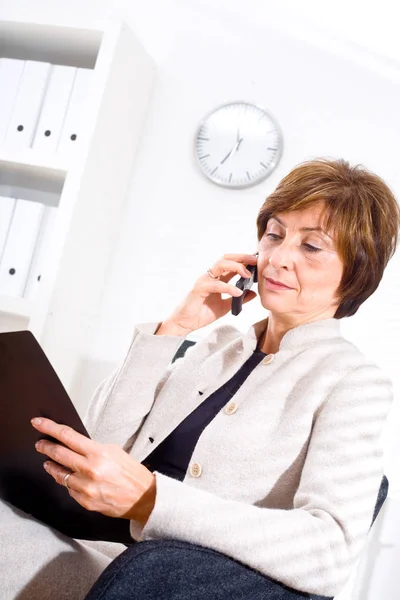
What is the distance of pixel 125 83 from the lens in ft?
8.01

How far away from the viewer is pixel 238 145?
8.39ft

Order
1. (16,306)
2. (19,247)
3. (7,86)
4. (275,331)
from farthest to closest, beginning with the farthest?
1. (7,86)
2. (19,247)
3. (16,306)
4. (275,331)

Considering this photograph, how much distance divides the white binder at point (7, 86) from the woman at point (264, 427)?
4.16ft

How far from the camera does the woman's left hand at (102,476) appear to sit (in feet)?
2.97

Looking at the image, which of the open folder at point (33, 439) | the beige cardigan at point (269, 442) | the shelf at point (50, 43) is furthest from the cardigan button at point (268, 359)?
the shelf at point (50, 43)

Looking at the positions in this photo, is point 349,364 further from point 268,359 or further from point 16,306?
point 16,306

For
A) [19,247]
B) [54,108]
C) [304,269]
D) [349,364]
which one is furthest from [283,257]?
[54,108]

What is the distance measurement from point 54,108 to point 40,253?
0.51 metres

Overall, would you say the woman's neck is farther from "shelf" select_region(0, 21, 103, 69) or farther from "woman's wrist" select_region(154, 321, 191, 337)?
"shelf" select_region(0, 21, 103, 69)

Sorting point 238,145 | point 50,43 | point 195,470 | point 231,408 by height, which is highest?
point 50,43

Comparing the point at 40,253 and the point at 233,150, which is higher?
the point at 233,150

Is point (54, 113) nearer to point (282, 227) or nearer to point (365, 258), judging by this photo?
point (282, 227)

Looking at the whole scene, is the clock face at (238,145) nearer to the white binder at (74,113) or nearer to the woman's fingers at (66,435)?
the white binder at (74,113)

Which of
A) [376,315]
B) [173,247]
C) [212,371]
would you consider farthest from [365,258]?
[173,247]
